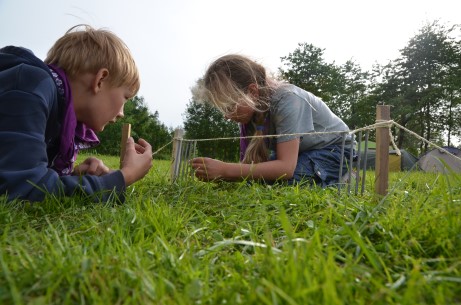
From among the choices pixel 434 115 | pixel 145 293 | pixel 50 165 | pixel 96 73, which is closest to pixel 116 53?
pixel 96 73

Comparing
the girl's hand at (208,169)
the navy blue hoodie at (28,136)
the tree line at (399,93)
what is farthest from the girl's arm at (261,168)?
the tree line at (399,93)

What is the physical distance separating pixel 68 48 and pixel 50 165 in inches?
31.0

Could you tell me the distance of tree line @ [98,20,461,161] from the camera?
2784 cm

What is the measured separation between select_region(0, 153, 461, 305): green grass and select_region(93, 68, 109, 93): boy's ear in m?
0.88

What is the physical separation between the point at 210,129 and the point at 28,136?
31768mm

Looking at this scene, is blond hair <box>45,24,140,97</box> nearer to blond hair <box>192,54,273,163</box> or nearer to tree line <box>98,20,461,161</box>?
blond hair <box>192,54,273,163</box>

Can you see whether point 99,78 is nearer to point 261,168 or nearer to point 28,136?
point 28,136

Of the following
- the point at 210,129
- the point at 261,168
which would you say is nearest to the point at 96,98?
the point at 261,168

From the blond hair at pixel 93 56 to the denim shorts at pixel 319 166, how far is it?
168 cm

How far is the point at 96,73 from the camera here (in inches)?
89.6

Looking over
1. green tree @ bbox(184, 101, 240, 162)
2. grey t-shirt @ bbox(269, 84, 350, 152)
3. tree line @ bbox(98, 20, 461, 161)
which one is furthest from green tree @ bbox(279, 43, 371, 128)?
grey t-shirt @ bbox(269, 84, 350, 152)

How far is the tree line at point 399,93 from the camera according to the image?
2784 cm

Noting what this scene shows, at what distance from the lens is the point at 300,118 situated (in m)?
3.08

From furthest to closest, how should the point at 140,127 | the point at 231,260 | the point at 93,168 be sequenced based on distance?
the point at 140,127, the point at 93,168, the point at 231,260
